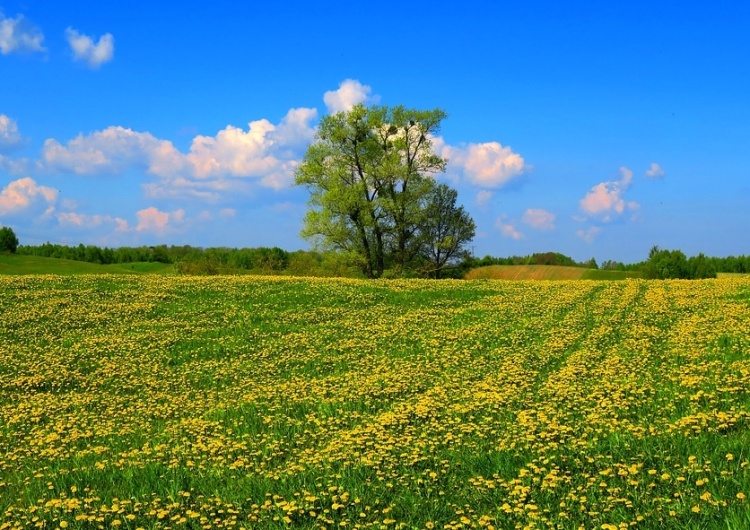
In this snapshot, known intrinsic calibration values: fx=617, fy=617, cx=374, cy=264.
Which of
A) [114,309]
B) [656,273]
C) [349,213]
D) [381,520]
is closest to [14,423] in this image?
[381,520]

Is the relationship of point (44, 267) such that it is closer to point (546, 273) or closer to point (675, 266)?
point (546, 273)

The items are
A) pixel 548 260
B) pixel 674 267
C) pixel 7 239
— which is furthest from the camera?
pixel 548 260

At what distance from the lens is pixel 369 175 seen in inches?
2327

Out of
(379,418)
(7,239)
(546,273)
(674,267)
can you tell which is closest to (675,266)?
(674,267)

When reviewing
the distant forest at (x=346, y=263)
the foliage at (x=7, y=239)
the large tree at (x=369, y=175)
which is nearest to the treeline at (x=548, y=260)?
the distant forest at (x=346, y=263)

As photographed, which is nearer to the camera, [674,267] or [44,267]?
[44,267]

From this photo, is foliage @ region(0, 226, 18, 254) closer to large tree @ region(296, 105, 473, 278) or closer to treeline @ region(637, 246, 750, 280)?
large tree @ region(296, 105, 473, 278)

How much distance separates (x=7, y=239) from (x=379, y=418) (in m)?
100

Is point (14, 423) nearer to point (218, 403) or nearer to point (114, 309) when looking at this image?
point (218, 403)

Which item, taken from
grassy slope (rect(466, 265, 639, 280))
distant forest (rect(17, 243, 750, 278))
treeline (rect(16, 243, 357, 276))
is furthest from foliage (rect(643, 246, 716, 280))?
treeline (rect(16, 243, 357, 276))

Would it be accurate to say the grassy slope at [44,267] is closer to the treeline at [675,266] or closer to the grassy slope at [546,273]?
the grassy slope at [546,273]

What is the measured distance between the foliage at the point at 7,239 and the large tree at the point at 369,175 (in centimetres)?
5990

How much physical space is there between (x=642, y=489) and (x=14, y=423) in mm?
A: 13384

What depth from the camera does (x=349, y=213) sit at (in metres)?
58.1
